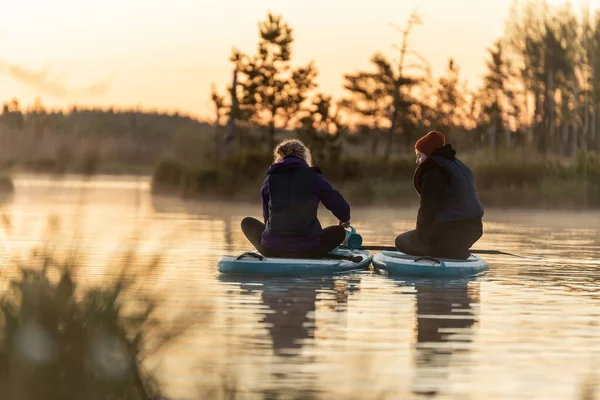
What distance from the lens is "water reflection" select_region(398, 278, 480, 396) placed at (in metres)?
7.38

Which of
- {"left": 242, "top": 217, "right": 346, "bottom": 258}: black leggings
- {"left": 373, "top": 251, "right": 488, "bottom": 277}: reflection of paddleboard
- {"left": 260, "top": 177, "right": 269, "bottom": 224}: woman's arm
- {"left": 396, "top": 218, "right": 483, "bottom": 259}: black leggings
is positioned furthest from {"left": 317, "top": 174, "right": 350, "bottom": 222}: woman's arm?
{"left": 396, "top": 218, "right": 483, "bottom": 259}: black leggings

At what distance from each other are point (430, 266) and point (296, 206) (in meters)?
1.61

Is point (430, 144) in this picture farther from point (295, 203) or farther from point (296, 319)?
point (296, 319)

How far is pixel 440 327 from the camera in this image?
9.65 m

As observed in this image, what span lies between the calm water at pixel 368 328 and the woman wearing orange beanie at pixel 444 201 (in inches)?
20.7

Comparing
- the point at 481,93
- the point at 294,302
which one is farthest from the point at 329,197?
the point at 481,93

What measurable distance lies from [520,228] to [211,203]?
15553 millimetres

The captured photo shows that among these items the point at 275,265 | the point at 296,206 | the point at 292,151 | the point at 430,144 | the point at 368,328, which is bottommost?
the point at 368,328

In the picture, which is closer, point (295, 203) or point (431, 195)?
point (295, 203)

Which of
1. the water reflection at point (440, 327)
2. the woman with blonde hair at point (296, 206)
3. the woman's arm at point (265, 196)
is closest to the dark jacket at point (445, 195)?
the water reflection at point (440, 327)

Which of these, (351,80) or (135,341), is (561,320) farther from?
(351,80)

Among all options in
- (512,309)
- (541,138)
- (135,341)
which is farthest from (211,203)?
(541,138)

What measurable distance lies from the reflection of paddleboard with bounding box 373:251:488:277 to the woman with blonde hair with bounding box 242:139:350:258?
0.65m

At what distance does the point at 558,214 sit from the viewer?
113 ft
